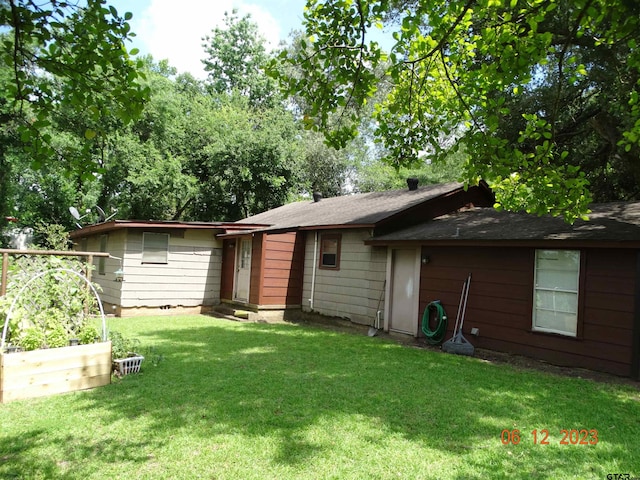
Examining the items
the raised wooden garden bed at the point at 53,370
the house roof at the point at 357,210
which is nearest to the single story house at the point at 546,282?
the house roof at the point at 357,210

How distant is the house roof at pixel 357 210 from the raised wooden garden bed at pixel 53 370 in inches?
274

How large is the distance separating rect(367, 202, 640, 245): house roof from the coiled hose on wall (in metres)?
1.43

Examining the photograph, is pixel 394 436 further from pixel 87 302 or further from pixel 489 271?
pixel 489 271

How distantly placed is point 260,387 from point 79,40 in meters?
4.14

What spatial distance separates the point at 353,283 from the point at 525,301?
15.1 ft

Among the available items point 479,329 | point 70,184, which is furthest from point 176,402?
point 70,184

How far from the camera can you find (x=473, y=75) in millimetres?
6539

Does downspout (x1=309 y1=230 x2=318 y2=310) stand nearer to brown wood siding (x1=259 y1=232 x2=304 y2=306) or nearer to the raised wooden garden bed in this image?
brown wood siding (x1=259 y1=232 x2=304 y2=306)

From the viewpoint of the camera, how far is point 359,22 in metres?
4.49

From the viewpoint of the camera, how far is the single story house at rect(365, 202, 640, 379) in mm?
6832

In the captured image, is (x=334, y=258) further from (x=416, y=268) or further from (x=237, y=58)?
(x=237, y=58)

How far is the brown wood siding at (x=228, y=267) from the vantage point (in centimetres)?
1418

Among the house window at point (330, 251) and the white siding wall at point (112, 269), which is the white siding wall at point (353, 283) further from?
the white siding wall at point (112, 269)

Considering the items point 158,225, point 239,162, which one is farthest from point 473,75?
point 239,162
